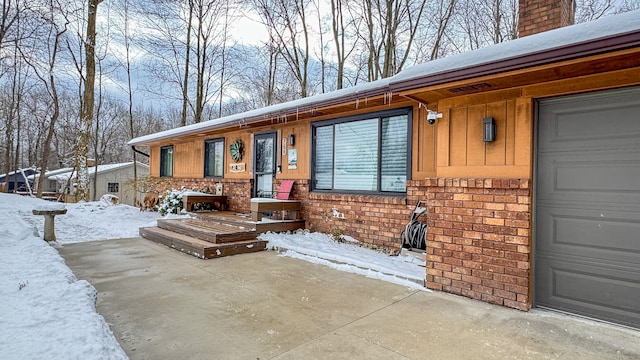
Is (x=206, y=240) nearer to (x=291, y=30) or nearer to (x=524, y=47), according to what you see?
(x=524, y=47)

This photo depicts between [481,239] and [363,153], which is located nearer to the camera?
[481,239]

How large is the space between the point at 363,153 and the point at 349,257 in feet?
6.51

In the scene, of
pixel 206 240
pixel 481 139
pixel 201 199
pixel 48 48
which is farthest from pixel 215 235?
pixel 48 48

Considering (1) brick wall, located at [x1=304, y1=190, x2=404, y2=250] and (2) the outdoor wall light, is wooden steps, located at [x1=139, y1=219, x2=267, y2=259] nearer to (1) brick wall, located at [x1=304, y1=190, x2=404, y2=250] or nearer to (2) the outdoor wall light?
(1) brick wall, located at [x1=304, y1=190, x2=404, y2=250]

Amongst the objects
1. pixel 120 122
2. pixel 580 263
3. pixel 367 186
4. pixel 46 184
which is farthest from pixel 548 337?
pixel 46 184

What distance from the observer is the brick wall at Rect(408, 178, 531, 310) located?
Result: 3.13m

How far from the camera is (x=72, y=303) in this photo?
8.98 feet

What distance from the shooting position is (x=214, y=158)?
32.0 ft

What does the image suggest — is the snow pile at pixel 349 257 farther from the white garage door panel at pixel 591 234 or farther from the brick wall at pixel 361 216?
the white garage door panel at pixel 591 234

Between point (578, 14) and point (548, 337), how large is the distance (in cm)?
1341

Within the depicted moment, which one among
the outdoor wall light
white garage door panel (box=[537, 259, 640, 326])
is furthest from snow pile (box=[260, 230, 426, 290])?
the outdoor wall light

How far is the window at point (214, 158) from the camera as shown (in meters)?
9.48

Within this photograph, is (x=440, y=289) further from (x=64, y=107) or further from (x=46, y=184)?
(x=46, y=184)

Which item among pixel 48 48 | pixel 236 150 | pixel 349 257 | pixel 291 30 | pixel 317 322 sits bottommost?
pixel 317 322
